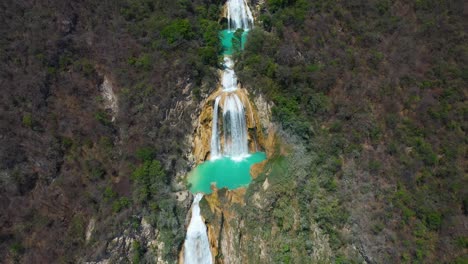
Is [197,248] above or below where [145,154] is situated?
below

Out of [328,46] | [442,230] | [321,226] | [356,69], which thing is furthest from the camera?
[328,46]

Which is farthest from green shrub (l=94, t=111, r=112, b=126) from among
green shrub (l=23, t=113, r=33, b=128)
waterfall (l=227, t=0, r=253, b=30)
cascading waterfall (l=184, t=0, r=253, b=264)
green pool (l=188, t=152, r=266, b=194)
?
waterfall (l=227, t=0, r=253, b=30)

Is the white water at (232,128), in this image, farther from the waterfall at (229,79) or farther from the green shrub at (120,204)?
the green shrub at (120,204)

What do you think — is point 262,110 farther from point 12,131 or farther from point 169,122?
point 12,131

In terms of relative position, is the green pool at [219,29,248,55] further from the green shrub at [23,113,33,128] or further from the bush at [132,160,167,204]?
the green shrub at [23,113,33,128]

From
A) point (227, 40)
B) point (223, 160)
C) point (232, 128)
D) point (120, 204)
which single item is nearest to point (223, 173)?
point (223, 160)

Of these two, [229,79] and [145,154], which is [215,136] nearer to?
[229,79]

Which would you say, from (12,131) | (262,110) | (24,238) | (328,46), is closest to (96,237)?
(24,238)
